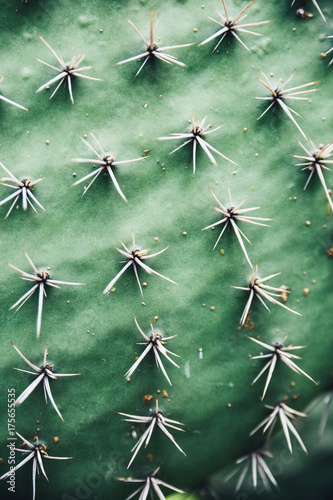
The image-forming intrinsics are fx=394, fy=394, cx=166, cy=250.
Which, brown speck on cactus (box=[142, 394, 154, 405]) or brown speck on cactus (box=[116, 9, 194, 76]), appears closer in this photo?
brown speck on cactus (box=[116, 9, 194, 76])

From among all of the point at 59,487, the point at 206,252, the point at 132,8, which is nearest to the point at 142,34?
the point at 132,8

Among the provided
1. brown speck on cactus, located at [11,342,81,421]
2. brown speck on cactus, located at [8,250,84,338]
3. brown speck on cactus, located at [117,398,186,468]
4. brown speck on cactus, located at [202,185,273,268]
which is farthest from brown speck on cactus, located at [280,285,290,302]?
brown speck on cactus, located at [11,342,81,421]

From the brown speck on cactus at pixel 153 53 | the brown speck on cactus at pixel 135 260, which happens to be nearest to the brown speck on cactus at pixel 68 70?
the brown speck on cactus at pixel 153 53

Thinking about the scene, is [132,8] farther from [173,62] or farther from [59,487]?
[59,487]

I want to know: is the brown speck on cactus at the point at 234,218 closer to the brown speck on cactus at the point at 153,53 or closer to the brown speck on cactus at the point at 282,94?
the brown speck on cactus at the point at 282,94

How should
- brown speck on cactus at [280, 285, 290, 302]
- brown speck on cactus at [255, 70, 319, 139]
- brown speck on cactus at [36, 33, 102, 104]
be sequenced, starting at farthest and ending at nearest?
brown speck on cactus at [280, 285, 290, 302]
brown speck on cactus at [255, 70, 319, 139]
brown speck on cactus at [36, 33, 102, 104]

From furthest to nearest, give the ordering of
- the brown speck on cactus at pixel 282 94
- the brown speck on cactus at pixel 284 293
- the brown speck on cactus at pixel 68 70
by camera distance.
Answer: the brown speck on cactus at pixel 284 293
the brown speck on cactus at pixel 282 94
the brown speck on cactus at pixel 68 70

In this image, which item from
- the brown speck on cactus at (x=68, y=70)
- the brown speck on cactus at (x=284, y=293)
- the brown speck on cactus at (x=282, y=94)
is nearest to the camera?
the brown speck on cactus at (x=68, y=70)

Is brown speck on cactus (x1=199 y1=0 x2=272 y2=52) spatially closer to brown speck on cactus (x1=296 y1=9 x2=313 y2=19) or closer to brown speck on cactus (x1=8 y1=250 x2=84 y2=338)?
brown speck on cactus (x1=296 y1=9 x2=313 y2=19)

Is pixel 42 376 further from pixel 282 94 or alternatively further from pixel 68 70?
pixel 282 94
